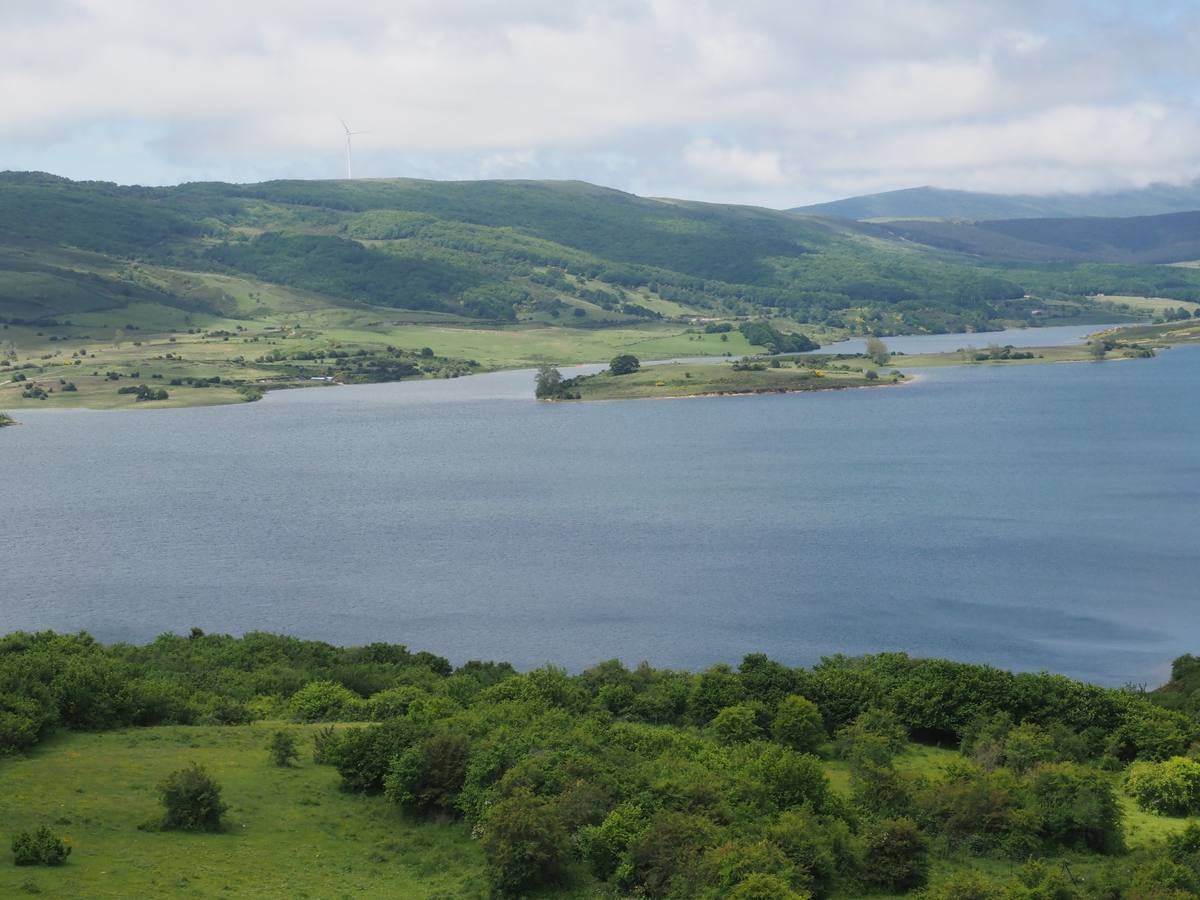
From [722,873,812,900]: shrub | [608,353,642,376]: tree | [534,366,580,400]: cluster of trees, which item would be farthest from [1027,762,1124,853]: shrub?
[608,353,642,376]: tree

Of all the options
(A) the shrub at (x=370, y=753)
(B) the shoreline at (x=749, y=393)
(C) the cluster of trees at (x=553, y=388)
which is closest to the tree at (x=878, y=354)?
(B) the shoreline at (x=749, y=393)

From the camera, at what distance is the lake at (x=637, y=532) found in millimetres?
Answer: 55969

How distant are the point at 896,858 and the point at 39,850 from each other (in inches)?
596

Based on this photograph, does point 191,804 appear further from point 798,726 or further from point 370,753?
point 798,726

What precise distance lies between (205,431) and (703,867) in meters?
110

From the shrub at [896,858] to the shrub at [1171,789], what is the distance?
24.7 ft

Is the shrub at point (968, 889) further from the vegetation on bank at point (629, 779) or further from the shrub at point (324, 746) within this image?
the shrub at point (324, 746)

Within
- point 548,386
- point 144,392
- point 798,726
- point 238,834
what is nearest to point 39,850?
point 238,834

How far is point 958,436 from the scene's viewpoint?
113m

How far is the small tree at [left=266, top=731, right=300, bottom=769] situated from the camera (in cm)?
3167

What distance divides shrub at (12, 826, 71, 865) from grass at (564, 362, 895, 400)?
13007cm

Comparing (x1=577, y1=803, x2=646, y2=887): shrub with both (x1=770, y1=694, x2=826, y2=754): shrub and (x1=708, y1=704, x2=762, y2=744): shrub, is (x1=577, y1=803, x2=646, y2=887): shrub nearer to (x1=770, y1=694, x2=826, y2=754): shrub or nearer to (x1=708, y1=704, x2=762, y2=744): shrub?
(x1=708, y1=704, x2=762, y2=744): shrub

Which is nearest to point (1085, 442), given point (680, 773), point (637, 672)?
point (637, 672)

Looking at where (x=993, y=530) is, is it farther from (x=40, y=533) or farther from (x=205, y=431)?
(x=205, y=431)
